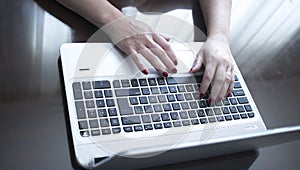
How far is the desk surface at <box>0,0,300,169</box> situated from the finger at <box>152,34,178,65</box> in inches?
5.7

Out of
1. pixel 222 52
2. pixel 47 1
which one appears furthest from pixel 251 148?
pixel 47 1

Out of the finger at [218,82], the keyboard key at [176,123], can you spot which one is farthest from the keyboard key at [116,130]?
the finger at [218,82]

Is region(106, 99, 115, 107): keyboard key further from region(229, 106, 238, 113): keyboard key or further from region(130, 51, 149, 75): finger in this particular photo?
region(229, 106, 238, 113): keyboard key

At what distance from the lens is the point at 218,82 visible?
749 mm

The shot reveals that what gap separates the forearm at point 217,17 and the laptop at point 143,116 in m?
0.12

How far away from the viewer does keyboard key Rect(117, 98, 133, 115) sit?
646 millimetres

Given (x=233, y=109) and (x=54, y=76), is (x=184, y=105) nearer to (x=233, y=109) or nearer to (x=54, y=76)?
(x=233, y=109)

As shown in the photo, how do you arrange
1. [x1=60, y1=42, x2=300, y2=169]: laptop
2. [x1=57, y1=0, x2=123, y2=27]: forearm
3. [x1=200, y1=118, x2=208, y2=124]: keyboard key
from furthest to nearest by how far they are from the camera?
[x1=57, y1=0, x2=123, y2=27]: forearm → [x1=200, y1=118, x2=208, y2=124]: keyboard key → [x1=60, y1=42, x2=300, y2=169]: laptop

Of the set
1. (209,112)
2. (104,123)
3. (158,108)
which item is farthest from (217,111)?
(104,123)

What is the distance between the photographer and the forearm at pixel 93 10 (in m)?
0.79

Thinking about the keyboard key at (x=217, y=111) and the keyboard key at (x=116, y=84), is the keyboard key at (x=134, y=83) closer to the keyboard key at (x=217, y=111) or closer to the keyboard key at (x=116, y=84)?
the keyboard key at (x=116, y=84)

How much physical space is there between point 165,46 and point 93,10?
0.17 metres

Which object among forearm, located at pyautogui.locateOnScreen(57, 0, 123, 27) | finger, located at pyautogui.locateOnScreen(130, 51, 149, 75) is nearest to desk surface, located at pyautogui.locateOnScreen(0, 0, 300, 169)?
forearm, located at pyautogui.locateOnScreen(57, 0, 123, 27)

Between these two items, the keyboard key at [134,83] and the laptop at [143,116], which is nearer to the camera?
the laptop at [143,116]
